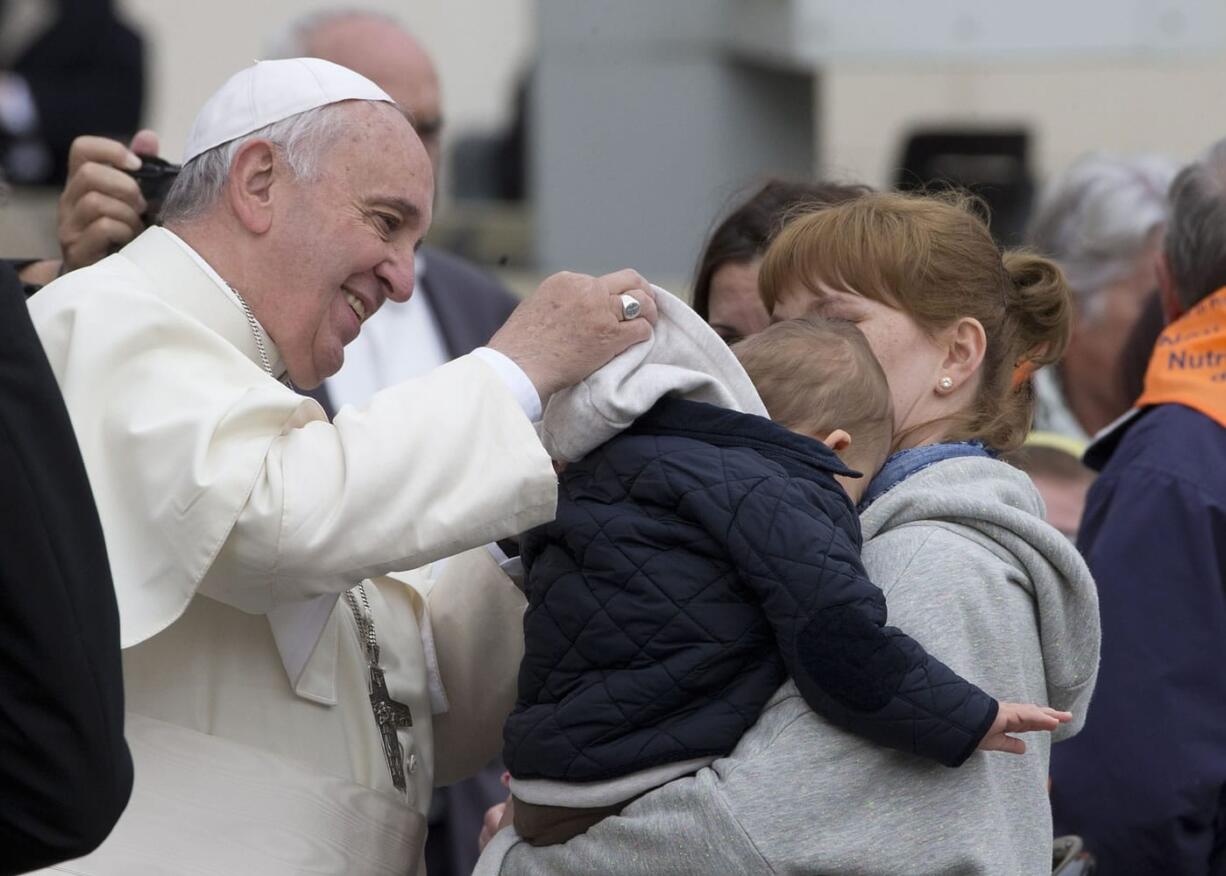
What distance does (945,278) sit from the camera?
2580 millimetres

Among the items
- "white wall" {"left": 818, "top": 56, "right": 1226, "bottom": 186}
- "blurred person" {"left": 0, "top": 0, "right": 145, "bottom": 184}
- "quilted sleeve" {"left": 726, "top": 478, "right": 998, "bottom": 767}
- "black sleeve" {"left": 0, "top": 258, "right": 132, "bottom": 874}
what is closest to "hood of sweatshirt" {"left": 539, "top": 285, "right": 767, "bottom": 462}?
"quilted sleeve" {"left": 726, "top": 478, "right": 998, "bottom": 767}

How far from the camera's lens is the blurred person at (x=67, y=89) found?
29.3 ft

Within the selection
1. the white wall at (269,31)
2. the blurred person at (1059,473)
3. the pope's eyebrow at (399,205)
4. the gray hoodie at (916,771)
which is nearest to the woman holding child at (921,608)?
the gray hoodie at (916,771)

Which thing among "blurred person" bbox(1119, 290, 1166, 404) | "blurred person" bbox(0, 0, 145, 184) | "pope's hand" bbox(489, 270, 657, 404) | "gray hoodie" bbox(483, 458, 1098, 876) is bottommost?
"blurred person" bbox(0, 0, 145, 184)

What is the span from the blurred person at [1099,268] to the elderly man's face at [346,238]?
7.59ft

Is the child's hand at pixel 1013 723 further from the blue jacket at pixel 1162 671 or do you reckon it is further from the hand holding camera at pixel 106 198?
the hand holding camera at pixel 106 198

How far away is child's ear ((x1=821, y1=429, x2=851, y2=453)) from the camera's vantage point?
2398 mm

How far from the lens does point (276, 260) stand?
8.39 feet

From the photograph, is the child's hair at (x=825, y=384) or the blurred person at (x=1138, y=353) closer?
the child's hair at (x=825, y=384)

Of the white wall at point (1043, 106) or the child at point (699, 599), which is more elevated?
the child at point (699, 599)

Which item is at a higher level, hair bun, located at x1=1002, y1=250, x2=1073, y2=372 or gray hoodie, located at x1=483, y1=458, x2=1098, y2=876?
hair bun, located at x1=1002, y1=250, x2=1073, y2=372

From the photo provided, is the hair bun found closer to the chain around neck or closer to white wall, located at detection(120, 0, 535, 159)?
the chain around neck

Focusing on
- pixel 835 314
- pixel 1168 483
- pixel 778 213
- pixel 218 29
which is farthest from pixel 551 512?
pixel 218 29

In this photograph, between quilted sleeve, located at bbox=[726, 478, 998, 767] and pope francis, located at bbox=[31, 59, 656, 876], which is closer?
quilted sleeve, located at bbox=[726, 478, 998, 767]
